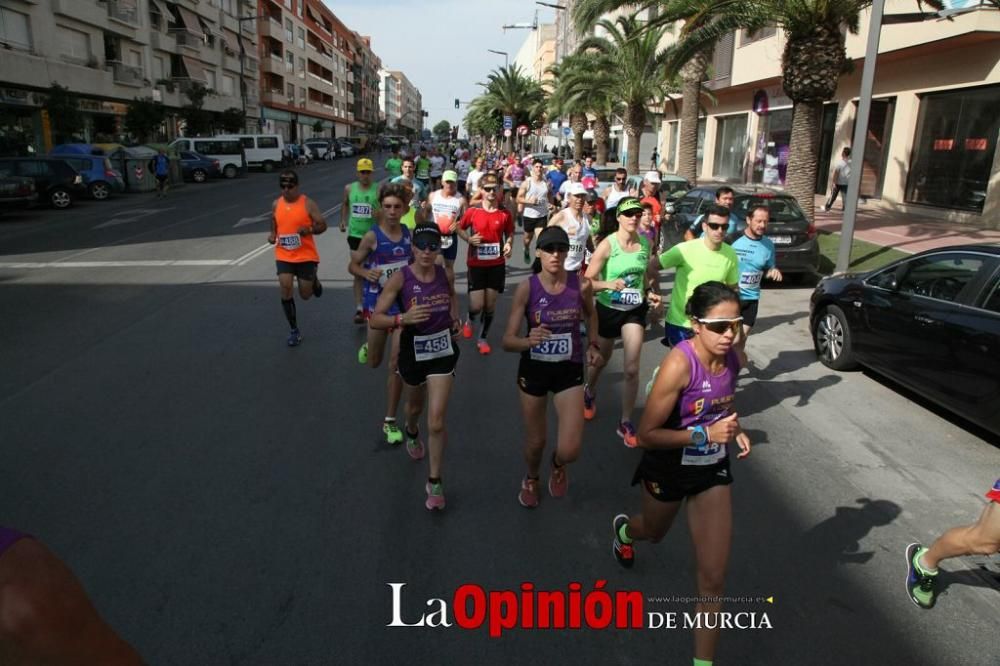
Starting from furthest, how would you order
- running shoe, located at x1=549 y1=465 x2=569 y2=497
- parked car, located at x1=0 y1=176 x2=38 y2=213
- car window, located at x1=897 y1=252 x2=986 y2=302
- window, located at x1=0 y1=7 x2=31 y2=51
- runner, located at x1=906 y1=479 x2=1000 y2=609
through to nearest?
1. window, located at x1=0 y1=7 x2=31 y2=51
2. parked car, located at x1=0 y1=176 x2=38 y2=213
3. car window, located at x1=897 y1=252 x2=986 y2=302
4. running shoe, located at x1=549 y1=465 x2=569 y2=497
5. runner, located at x1=906 y1=479 x2=1000 y2=609

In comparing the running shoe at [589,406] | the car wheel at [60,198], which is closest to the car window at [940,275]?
the running shoe at [589,406]

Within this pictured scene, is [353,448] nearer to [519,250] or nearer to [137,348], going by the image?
[137,348]

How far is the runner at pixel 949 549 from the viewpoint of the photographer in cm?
321

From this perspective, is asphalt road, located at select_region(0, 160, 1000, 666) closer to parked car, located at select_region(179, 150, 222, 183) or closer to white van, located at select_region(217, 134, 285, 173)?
parked car, located at select_region(179, 150, 222, 183)

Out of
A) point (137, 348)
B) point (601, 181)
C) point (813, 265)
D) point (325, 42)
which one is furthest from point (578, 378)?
point (325, 42)

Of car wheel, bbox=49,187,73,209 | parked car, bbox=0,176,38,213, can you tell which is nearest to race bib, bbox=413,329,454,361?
parked car, bbox=0,176,38,213

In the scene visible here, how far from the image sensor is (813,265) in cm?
1197

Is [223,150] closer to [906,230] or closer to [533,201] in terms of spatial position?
[533,201]

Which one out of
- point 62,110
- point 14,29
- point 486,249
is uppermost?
point 14,29

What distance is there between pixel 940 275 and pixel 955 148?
1541 centimetres

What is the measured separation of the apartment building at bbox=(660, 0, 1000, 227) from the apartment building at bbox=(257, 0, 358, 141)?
50203 millimetres

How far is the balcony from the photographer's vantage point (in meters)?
36.4

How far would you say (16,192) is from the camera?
1945 cm

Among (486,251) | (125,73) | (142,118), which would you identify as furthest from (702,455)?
(125,73)
